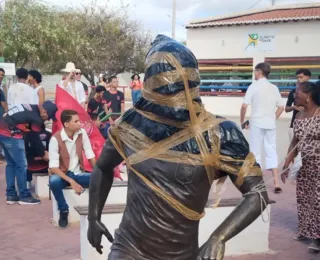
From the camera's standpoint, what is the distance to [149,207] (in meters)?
2.10

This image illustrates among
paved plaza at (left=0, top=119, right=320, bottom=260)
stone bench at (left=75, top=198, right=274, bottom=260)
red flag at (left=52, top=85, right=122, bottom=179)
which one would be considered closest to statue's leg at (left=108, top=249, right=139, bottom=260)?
stone bench at (left=75, top=198, right=274, bottom=260)

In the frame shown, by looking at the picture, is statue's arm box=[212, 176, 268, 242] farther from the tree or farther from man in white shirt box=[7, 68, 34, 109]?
the tree

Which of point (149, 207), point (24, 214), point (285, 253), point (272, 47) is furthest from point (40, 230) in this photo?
point (272, 47)

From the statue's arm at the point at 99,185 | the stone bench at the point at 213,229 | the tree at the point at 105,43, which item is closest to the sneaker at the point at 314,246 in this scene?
the stone bench at the point at 213,229

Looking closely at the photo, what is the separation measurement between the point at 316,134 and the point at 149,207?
3.36 metres

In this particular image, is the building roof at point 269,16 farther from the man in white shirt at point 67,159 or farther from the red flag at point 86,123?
the man in white shirt at point 67,159

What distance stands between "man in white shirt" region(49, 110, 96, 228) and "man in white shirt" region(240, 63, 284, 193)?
2.44 m

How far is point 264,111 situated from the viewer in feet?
24.0

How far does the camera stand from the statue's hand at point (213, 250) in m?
1.81

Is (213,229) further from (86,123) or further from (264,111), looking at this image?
(264,111)

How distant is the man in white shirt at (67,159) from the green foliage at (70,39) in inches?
606

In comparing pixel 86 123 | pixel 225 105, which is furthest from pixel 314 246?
pixel 225 105

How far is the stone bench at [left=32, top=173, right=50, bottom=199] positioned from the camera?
24.0 ft

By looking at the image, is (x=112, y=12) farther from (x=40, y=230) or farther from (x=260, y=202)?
(x=260, y=202)
